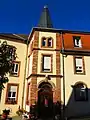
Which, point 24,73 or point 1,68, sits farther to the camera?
point 24,73

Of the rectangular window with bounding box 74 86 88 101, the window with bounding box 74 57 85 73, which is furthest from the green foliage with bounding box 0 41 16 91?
the window with bounding box 74 57 85 73

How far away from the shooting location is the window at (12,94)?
20547mm

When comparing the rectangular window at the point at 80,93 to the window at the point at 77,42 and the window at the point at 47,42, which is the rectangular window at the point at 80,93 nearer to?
the window at the point at 77,42

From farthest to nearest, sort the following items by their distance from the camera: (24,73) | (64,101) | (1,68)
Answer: (24,73), (64,101), (1,68)

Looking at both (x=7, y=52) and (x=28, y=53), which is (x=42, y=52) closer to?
(x=28, y=53)

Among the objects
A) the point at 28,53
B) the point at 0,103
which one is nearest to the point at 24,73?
the point at 28,53

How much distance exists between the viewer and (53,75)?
19.2 m

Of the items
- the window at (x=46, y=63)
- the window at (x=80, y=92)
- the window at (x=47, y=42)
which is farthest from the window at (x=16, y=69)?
the window at (x=80, y=92)

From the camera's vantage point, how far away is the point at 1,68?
1248cm

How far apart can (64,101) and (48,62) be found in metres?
4.85

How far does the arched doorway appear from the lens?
723 inches

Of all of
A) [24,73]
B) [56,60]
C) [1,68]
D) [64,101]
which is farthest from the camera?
[24,73]

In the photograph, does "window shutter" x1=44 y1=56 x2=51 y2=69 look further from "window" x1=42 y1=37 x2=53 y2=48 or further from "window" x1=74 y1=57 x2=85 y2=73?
"window" x1=74 y1=57 x2=85 y2=73

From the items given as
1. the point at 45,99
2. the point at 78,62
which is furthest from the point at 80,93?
the point at 45,99
